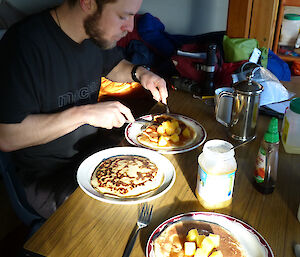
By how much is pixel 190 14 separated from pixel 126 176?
7.93ft

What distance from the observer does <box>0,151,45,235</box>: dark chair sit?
1.28 m

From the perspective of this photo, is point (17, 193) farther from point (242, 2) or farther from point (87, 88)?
point (242, 2)

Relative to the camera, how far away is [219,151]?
100 centimetres

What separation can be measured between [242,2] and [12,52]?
57.0 inches

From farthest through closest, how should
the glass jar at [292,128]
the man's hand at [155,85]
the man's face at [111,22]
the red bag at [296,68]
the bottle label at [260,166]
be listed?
the red bag at [296,68] < the man's hand at [155,85] < the man's face at [111,22] < the glass jar at [292,128] < the bottle label at [260,166]

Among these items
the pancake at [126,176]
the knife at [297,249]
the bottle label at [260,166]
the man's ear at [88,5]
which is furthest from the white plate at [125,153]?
the man's ear at [88,5]

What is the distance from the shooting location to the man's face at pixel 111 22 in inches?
54.7

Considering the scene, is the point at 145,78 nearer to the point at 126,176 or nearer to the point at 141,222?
the point at 126,176

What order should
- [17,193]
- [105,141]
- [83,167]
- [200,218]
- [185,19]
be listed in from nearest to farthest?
[200,218] → [83,167] → [17,193] → [105,141] → [185,19]

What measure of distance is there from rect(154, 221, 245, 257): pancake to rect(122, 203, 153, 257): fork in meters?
0.07

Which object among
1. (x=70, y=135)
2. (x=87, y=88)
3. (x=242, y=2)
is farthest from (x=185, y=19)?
(x=70, y=135)

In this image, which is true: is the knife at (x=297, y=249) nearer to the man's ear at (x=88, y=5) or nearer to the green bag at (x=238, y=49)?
the man's ear at (x=88, y=5)

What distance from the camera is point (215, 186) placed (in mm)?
961

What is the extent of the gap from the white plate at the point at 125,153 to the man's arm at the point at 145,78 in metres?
0.42
